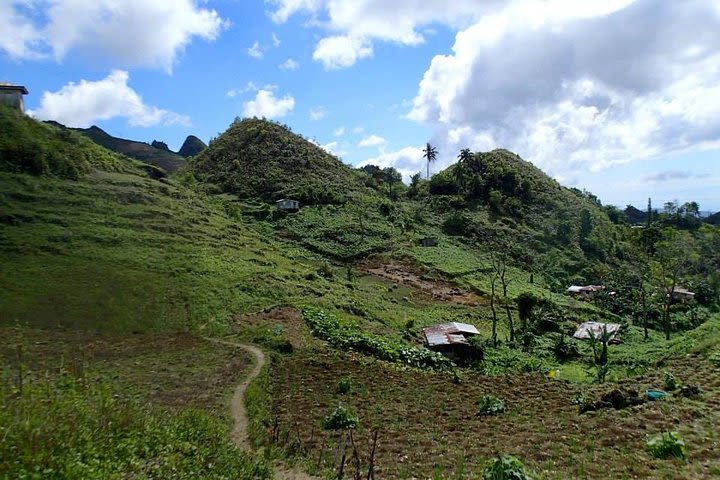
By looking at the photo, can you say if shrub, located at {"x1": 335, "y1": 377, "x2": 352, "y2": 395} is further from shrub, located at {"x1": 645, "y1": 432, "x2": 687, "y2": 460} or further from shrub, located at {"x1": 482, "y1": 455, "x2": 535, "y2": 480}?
shrub, located at {"x1": 645, "y1": 432, "x2": 687, "y2": 460}

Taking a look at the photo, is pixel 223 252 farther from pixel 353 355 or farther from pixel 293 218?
pixel 293 218

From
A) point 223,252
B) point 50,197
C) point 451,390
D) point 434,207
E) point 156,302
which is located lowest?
point 451,390

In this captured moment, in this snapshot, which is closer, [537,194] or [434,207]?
[434,207]

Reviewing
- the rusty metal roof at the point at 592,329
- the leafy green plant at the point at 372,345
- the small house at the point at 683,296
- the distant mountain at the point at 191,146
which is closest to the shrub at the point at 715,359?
the leafy green plant at the point at 372,345

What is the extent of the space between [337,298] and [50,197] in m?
32.1

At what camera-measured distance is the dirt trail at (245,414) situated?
12.8 m

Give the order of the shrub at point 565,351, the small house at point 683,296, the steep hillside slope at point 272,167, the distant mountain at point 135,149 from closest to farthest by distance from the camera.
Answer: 1. the shrub at point 565,351
2. the small house at point 683,296
3. the steep hillside slope at point 272,167
4. the distant mountain at point 135,149

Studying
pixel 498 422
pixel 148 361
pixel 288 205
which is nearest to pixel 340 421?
pixel 498 422

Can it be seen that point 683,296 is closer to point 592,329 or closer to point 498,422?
point 592,329

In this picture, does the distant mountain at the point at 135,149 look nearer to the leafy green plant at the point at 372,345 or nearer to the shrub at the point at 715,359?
the leafy green plant at the point at 372,345

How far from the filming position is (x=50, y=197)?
48469mm

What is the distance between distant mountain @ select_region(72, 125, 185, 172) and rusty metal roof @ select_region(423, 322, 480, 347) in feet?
392

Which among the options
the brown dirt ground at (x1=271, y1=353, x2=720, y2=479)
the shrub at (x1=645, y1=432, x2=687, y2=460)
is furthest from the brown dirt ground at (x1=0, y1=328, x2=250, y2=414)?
the shrub at (x1=645, y1=432, x2=687, y2=460)

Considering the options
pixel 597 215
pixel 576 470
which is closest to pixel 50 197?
pixel 576 470
